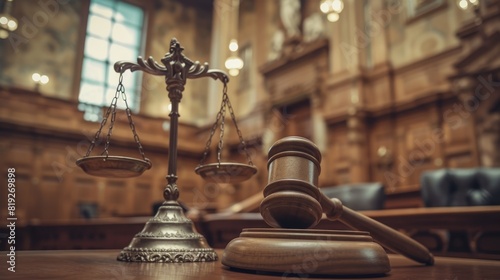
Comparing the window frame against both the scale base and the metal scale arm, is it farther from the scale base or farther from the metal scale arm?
the scale base

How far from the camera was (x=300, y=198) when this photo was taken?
79 cm

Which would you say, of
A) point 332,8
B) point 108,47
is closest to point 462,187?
point 332,8

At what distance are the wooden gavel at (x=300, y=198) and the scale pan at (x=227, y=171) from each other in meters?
0.25

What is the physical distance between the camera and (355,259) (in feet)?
2.43

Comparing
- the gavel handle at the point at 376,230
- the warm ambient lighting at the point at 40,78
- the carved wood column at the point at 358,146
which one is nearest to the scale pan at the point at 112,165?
the gavel handle at the point at 376,230

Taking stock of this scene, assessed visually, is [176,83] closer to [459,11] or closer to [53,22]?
[459,11]

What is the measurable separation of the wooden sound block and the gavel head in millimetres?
Result: 56

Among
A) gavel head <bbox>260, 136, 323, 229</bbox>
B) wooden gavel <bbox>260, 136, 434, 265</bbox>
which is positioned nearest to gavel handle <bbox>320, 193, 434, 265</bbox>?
wooden gavel <bbox>260, 136, 434, 265</bbox>

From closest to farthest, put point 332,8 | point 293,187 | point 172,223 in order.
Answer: point 293,187, point 172,223, point 332,8

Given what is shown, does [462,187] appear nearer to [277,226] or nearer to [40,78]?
[277,226]

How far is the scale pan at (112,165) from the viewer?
1021mm

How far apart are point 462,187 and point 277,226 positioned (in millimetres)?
1984

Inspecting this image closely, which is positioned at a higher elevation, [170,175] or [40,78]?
[40,78]

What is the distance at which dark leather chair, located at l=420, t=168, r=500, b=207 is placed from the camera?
7.57 feet
